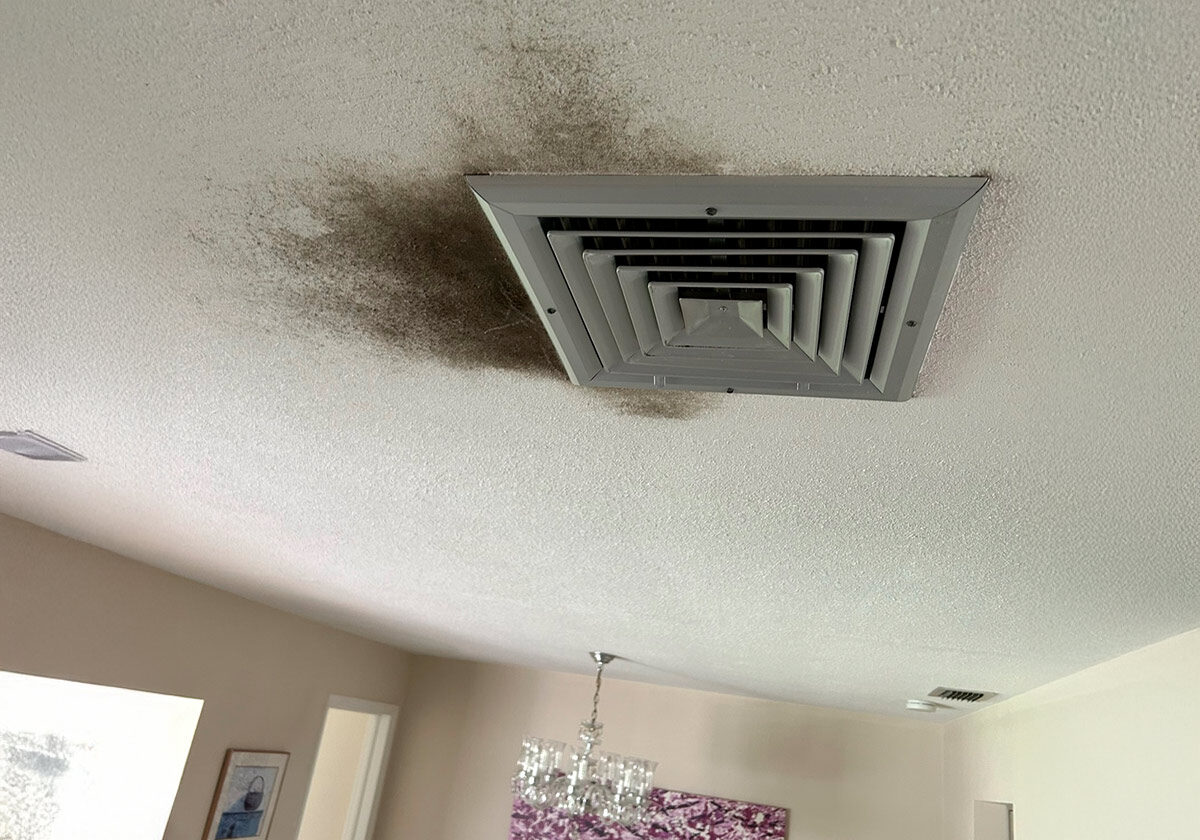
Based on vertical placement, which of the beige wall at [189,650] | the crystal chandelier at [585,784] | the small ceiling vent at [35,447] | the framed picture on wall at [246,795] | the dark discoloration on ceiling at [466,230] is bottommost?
the framed picture on wall at [246,795]

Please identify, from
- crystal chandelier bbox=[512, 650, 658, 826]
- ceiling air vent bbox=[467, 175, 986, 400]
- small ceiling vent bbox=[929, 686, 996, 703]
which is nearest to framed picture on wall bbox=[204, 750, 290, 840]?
crystal chandelier bbox=[512, 650, 658, 826]

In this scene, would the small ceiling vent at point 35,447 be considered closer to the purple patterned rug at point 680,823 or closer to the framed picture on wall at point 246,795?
the framed picture on wall at point 246,795

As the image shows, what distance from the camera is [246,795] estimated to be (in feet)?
14.0

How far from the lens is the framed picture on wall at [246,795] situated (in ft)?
13.3

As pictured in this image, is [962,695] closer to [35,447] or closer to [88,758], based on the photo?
[35,447]

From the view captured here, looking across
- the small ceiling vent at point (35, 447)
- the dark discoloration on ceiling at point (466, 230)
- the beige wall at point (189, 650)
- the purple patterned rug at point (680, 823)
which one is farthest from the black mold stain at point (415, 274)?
the purple patterned rug at point (680, 823)

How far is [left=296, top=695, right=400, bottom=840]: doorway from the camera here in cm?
550

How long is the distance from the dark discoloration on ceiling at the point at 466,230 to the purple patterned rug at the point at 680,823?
4550 millimetres

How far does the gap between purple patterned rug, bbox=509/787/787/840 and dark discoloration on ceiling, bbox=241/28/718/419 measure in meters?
4.55

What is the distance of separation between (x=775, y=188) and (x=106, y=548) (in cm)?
323

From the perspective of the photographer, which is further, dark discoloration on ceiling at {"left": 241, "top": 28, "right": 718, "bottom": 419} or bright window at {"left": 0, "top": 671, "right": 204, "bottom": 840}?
bright window at {"left": 0, "top": 671, "right": 204, "bottom": 840}

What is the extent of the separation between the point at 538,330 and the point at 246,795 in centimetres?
402

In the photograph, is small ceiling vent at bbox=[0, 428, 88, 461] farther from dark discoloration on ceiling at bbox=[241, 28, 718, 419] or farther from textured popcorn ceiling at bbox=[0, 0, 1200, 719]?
dark discoloration on ceiling at bbox=[241, 28, 718, 419]

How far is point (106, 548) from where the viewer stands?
3270 mm
